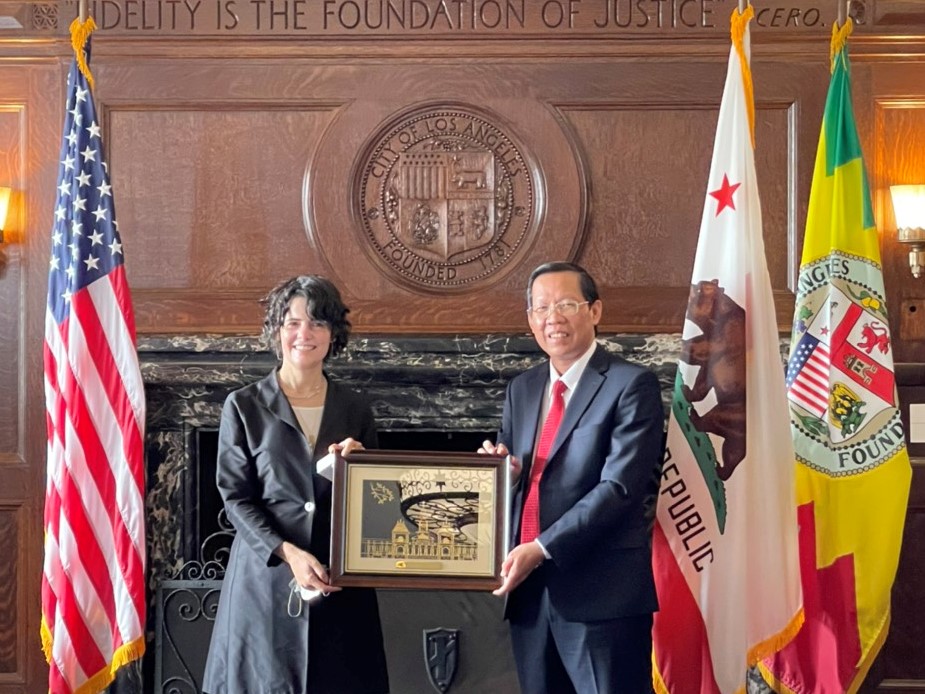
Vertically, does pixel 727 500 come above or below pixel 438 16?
below

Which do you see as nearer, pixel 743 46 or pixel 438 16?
pixel 743 46

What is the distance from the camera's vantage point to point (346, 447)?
2.72m

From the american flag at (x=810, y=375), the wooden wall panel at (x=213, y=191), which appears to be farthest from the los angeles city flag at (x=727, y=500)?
the wooden wall panel at (x=213, y=191)

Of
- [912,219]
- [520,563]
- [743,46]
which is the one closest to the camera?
[520,563]

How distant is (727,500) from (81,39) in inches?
98.3

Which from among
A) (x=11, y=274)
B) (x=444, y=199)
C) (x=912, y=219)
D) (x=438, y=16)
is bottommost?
(x=11, y=274)

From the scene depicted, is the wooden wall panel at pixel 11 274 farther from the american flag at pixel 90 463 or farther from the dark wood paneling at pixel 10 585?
the american flag at pixel 90 463

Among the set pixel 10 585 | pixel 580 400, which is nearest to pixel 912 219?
pixel 580 400

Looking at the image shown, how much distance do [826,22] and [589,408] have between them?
2008 millimetres

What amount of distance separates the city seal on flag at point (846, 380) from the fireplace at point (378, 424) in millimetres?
474

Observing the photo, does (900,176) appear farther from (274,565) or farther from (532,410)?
(274,565)

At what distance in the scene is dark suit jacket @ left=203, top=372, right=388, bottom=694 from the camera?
2.70 metres

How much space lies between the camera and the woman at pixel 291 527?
2.70 m

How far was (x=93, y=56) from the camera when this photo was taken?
3994mm
